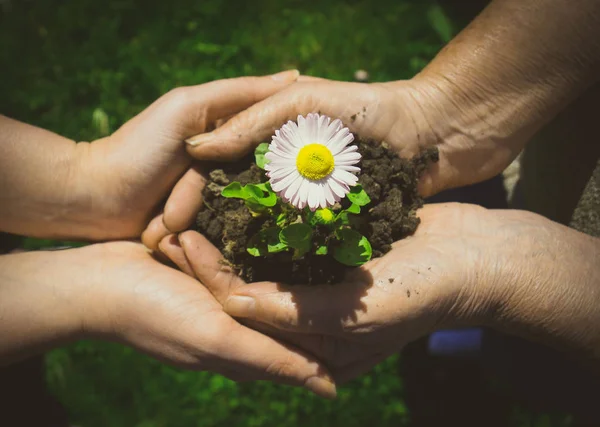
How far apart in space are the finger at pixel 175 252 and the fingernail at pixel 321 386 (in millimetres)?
548

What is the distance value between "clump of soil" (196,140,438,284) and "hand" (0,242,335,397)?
0.20 meters

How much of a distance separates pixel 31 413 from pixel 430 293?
192 centimetres

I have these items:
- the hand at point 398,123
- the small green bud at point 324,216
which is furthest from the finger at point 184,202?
the small green bud at point 324,216

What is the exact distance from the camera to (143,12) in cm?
331

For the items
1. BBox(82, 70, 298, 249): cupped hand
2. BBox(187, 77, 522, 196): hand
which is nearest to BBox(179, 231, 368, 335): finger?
BBox(82, 70, 298, 249): cupped hand

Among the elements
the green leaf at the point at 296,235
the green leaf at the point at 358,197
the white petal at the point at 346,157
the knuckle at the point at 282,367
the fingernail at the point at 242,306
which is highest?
the white petal at the point at 346,157

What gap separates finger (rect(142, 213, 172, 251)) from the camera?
6.72 feet

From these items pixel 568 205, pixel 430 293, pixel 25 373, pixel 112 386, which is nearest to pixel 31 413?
pixel 25 373

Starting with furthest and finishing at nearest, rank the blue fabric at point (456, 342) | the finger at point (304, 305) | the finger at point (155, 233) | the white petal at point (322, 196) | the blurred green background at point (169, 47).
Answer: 1. the blurred green background at point (169, 47)
2. the blue fabric at point (456, 342)
3. the finger at point (155, 233)
4. the finger at point (304, 305)
5. the white petal at point (322, 196)

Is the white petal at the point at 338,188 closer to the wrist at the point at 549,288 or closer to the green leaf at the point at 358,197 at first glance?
the green leaf at the point at 358,197

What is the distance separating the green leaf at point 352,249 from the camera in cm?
162

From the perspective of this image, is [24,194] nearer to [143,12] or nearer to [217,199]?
[217,199]

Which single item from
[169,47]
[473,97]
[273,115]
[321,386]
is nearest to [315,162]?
[273,115]

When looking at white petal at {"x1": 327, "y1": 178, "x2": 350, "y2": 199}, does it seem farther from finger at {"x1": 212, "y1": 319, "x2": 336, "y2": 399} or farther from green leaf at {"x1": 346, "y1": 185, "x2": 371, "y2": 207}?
finger at {"x1": 212, "y1": 319, "x2": 336, "y2": 399}
